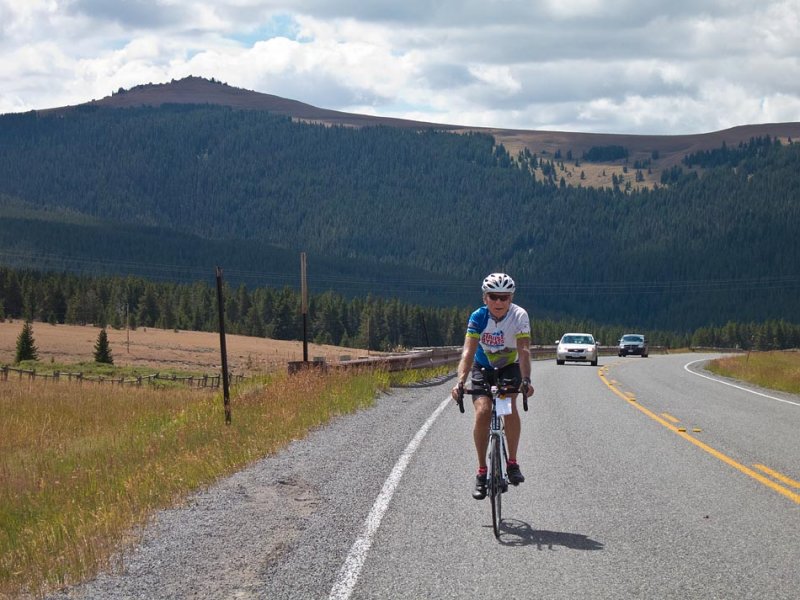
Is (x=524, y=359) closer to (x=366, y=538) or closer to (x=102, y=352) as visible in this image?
(x=366, y=538)

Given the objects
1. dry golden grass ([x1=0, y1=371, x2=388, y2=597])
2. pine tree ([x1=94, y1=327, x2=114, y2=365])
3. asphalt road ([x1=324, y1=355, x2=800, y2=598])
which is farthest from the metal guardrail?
pine tree ([x1=94, y1=327, x2=114, y2=365])

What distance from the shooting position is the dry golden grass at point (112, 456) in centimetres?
802

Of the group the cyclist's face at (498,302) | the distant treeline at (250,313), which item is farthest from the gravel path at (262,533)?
the distant treeline at (250,313)

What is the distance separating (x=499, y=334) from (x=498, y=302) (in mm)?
282

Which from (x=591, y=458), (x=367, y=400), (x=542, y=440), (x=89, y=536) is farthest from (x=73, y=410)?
(x=89, y=536)

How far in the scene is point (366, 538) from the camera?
777cm

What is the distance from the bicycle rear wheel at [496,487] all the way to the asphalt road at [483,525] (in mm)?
134

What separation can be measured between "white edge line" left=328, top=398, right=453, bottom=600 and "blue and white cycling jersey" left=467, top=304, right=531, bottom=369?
1.50 meters

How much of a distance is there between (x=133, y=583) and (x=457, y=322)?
162 m

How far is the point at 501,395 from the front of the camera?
8578 millimetres

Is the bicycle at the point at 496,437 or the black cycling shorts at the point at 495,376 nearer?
the bicycle at the point at 496,437

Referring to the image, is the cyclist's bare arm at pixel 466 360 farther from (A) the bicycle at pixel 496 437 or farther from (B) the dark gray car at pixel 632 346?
(B) the dark gray car at pixel 632 346

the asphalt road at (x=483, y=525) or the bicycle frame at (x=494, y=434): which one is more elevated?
the bicycle frame at (x=494, y=434)

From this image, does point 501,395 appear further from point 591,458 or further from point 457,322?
point 457,322
